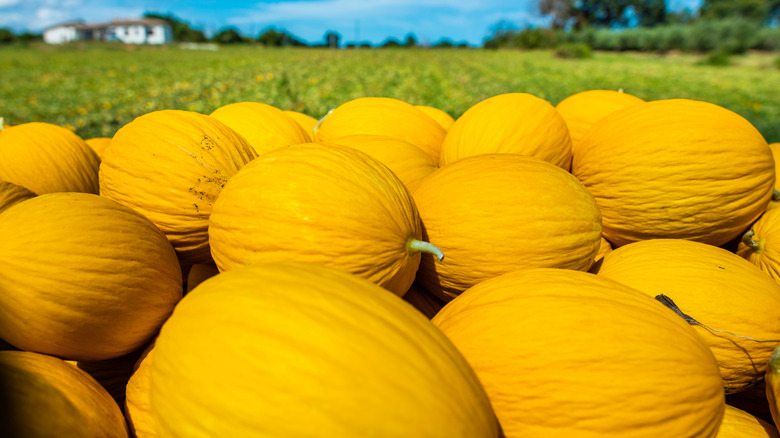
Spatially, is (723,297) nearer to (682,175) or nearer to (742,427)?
(742,427)

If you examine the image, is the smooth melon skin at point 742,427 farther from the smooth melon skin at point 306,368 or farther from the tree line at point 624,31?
the tree line at point 624,31

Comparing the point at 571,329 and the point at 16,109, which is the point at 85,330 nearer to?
the point at 571,329

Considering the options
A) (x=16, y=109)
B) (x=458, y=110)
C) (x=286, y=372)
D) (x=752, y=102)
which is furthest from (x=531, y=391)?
(x=752, y=102)

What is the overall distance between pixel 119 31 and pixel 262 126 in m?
88.7

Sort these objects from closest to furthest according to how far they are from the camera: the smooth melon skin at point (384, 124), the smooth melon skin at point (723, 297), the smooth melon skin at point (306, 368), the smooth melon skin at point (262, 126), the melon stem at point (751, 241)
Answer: the smooth melon skin at point (306, 368), the smooth melon skin at point (723, 297), the melon stem at point (751, 241), the smooth melon skin at point (262, 126), the smooth melon skin at point (384, 124)

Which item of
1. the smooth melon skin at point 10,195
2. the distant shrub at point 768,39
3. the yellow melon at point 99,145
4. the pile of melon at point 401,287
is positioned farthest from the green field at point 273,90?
the distant shrub at point 768,39

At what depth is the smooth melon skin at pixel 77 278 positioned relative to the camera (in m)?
0.99

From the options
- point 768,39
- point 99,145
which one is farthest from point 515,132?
point 768,39

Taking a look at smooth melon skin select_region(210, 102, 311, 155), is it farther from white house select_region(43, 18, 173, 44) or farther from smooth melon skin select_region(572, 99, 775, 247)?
white house select_region(43, 18, 173, 44)

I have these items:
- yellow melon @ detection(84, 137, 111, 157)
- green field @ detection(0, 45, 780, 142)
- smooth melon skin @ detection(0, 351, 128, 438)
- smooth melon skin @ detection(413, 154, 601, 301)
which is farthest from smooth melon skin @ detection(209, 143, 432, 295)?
green field @ detection(0, 45, 780, 142)

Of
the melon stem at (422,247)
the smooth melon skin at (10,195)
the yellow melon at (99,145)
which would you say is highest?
the melon stem at (422,247)

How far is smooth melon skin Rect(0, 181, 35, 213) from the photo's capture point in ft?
4.42

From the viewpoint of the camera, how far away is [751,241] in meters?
1.45

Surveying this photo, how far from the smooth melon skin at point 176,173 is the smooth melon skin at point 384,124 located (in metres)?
A: 0.62
